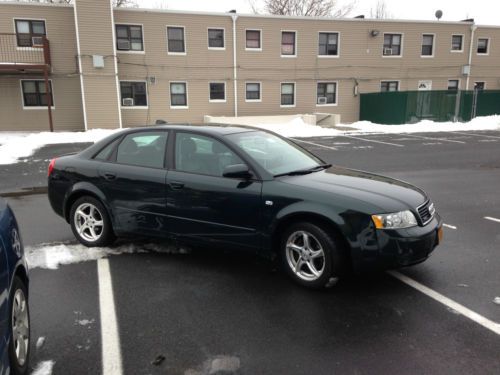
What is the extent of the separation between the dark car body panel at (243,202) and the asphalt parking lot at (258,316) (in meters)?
0.39

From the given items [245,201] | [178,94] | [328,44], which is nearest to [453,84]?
[328,44]

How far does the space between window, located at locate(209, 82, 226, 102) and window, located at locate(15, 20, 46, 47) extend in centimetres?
904

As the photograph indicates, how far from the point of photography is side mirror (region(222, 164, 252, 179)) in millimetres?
4270

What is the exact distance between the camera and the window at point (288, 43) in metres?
26.0

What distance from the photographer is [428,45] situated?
93.3 ft

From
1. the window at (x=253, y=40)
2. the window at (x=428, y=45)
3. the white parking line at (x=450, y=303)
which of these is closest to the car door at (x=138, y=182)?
the white parking line at (x=450, y=303)

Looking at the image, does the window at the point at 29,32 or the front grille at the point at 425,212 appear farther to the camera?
the window at the point at 29,32

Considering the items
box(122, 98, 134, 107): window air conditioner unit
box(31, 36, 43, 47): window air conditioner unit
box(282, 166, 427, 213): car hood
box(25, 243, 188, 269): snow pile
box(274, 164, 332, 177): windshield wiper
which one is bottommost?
box(25, 243, 188, 269): snow pile

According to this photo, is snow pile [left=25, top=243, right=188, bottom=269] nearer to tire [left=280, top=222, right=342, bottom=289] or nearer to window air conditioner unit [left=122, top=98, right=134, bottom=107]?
tire [left=280, top=222, right=342, bottom=289]

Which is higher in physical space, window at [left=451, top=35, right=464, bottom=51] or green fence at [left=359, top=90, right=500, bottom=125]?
window at [left=451, top=35, right=464, bottom=51]

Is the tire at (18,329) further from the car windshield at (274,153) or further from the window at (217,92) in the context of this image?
the window at (217,92)

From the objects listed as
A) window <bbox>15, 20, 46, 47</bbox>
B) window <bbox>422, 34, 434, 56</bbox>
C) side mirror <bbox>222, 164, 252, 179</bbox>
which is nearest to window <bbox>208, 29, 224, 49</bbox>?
window <bbox>15, 20, 46, 47</bbox>

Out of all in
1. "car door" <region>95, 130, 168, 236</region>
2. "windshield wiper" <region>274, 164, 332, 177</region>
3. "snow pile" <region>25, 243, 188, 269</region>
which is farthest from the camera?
"snow pile" <region>25, 243, 188, 269</region>

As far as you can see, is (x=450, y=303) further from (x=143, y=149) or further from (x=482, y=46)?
(x=482, y=46)
